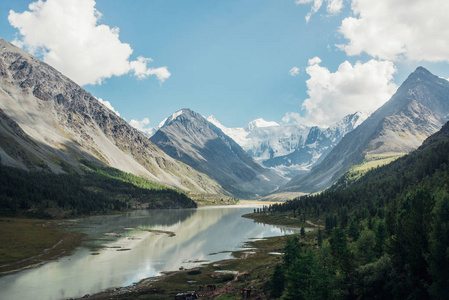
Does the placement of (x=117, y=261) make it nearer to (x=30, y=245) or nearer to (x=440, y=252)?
(x=30, y=245)

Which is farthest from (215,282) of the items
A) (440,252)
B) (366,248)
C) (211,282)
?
(440,252)

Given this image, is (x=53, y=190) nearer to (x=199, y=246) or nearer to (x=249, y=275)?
(x=199, y=246)

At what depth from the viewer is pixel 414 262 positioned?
35906 millimetres

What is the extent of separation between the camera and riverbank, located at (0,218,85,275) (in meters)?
77.8

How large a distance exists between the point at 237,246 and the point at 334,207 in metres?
90.9

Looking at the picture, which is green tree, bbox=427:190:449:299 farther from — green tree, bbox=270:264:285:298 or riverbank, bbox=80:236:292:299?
riverbank, bbox=80:236:292:299

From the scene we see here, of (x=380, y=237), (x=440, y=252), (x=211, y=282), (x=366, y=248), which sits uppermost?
(x=440, y=252)

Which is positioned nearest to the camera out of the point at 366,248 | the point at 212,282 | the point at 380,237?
the point at 380,237

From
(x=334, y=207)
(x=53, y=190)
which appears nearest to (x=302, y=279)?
(x=334, y=207)

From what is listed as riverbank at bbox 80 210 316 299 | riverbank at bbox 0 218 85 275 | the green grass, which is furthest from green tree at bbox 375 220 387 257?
riverbank at bbox 0 218 85 275

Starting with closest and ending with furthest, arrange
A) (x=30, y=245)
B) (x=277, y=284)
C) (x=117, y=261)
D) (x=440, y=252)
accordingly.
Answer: (x=440, y=252) → (x=277, y=284) → (x=117, y=261) → (x=30, y=245)

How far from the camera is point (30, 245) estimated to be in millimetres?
95500

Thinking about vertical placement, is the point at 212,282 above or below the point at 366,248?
below

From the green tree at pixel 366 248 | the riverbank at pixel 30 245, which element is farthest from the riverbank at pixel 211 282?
the riverbank at pixel 30 245
